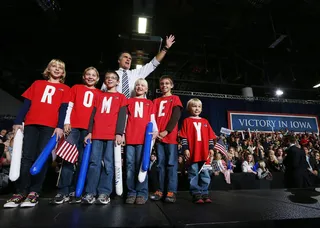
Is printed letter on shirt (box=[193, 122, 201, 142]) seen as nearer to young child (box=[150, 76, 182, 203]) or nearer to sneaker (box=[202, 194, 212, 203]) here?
young child (box=[150, 76, 182, 203])

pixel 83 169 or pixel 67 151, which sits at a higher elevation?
pixel 67 151

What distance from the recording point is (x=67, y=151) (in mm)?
1930

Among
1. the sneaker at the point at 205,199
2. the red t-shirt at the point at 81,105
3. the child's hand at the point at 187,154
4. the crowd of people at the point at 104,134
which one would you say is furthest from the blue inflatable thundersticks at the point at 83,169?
the sneaker at the point at 205,199

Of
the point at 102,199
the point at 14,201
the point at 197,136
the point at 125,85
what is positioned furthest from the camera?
the point at 125,85

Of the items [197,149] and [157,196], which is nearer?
[157,196]

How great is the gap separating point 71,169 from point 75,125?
44 cm

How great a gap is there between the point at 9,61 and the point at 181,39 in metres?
6.08

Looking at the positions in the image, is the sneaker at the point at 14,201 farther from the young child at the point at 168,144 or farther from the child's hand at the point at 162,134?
the child's hand at the point at 162,134

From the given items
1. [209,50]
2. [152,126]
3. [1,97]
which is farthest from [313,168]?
[1,97]

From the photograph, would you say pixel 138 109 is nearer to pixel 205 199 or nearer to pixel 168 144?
pixel 168 144

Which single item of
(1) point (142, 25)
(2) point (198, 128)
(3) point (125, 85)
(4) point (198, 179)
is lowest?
(4) point (198, 179)

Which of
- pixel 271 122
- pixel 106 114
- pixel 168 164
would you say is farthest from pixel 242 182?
pixel 271 122

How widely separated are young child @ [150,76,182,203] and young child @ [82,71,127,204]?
459 millimetres

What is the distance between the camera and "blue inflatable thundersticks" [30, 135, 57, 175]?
67.2 inches
